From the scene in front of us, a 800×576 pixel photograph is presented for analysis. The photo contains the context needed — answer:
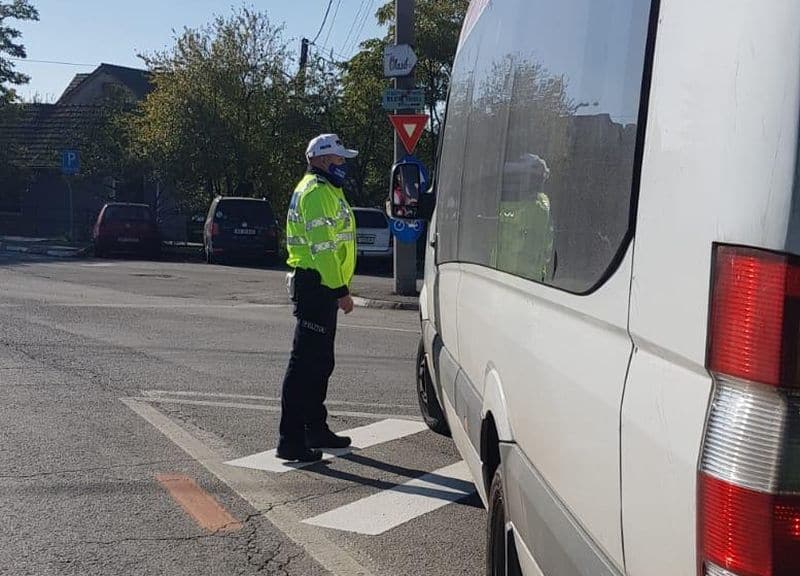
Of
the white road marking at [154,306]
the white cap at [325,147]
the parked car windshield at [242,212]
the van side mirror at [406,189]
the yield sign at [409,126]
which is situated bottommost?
the white road marking at [154,306]

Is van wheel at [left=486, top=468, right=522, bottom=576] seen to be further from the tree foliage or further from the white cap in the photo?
the tree foliage

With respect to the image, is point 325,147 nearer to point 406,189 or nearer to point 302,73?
point 406,189

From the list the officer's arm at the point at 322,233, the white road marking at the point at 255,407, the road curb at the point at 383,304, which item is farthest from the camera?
the road curb at the point at 383,304

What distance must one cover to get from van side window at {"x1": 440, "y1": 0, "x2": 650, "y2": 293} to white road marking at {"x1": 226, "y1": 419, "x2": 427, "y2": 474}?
2.46 metres

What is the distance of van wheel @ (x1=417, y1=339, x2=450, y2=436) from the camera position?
644 cm

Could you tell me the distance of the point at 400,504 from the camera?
5.22 meters

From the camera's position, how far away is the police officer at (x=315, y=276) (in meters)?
5.75

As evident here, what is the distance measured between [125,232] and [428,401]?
71.2ft

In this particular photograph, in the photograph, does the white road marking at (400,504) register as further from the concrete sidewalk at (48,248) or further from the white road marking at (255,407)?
the concrete sidewalk at (48,248)

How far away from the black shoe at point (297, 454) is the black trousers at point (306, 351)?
0.03 m

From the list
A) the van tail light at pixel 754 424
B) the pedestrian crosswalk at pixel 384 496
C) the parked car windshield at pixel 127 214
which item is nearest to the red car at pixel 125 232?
the parked car windshield at pixel 127 214

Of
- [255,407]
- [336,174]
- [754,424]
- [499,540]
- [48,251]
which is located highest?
[336,174]

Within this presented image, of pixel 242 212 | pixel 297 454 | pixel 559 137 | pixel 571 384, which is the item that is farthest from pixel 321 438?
pixel 242 212

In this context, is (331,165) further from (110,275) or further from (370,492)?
(110,275)
